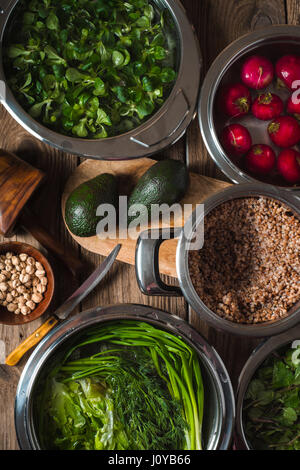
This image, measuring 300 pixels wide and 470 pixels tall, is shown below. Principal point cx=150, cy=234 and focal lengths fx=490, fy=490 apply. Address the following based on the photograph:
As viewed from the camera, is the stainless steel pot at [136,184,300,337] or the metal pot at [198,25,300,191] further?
the metal pot at [198,25,300,191]

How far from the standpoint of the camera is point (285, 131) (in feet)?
3.67

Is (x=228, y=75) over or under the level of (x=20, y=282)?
over

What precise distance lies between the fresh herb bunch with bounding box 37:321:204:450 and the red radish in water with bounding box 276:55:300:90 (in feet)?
2.12

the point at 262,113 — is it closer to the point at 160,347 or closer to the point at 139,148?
the point at 139,148

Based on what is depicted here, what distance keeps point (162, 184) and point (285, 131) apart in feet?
1.04

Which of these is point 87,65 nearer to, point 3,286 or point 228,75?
point 228,75

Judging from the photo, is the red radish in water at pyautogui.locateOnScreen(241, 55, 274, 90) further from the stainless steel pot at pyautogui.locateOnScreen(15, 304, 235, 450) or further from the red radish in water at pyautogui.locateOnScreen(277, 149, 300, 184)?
the stainless steel pot at pyautogui.locateOnScreen(15, 304, 235, 450)

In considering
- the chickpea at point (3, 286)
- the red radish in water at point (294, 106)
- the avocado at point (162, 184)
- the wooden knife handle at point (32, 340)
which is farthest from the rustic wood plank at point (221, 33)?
the chickpea at point (3, 286)

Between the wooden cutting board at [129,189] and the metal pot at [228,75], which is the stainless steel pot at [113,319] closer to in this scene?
the wooden cutting board at [129,189]

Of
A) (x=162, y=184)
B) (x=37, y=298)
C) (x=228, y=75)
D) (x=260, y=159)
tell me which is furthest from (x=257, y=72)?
(x=37, y=298)

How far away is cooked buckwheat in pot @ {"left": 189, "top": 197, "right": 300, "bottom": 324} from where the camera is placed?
102 centimetres

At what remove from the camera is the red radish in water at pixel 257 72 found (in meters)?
1.12

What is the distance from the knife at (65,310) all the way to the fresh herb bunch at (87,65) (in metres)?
0.29

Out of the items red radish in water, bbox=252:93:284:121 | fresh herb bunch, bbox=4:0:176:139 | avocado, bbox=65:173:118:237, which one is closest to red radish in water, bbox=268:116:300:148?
red radish in water, bbox=252:93:284:121
